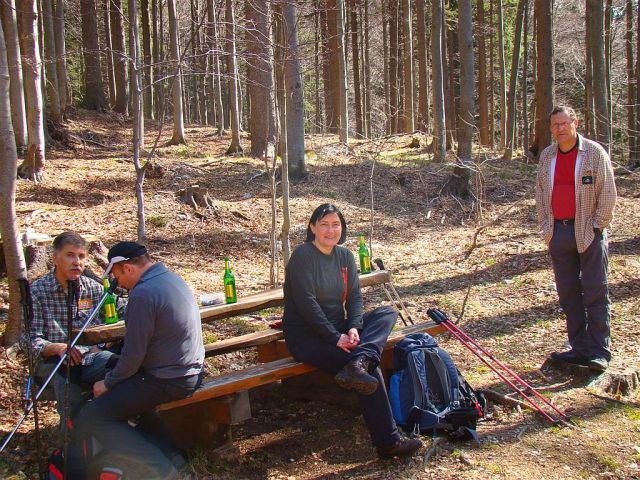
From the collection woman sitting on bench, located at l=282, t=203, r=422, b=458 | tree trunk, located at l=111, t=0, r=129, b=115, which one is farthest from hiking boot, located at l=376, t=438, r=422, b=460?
tree trunk, located at l=111, t=0, r=129, b=115

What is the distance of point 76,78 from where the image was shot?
32.4 meters

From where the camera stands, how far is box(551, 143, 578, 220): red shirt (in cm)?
505

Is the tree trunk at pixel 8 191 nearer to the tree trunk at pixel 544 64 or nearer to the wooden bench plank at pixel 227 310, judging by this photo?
the wooden bench plank at pixel 227 310

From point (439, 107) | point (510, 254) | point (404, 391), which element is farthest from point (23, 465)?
point (439, 107)

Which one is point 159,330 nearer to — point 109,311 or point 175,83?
point 109,311

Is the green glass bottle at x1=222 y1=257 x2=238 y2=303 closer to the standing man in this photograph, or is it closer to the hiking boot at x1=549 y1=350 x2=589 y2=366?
the standing man

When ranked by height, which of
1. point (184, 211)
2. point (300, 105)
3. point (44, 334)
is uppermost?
point (300, 105)

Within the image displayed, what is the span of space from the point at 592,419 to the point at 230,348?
8.62ft

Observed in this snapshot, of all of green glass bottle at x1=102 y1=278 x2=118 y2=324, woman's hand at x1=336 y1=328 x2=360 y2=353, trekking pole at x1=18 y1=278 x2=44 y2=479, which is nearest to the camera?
trekking pole at x1=18 y1=278 x2=44 y2=479

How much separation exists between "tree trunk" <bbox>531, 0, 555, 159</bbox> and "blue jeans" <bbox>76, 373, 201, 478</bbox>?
13531 millimetres

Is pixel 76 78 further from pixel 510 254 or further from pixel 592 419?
pixel 592 419

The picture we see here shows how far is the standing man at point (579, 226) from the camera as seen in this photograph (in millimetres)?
4957

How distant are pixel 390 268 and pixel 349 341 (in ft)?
16.9

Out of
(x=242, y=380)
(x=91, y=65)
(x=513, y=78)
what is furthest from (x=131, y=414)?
(x=91, y=65)
